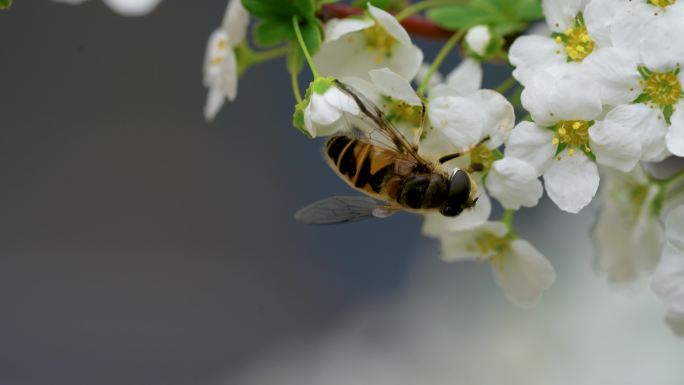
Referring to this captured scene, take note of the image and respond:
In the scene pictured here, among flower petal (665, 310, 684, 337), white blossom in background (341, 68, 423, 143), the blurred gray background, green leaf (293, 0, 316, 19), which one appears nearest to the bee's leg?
white blossom in background (341, 68, 423, 143)

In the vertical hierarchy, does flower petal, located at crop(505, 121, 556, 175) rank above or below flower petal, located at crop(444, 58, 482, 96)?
below

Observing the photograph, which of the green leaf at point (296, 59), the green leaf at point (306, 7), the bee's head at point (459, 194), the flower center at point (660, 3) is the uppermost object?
the green leaf at point (306, 7)

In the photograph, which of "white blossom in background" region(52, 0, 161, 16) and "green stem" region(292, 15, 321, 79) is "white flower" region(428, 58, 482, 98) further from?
"white blossom in background" region(52, 0, 161, 16)

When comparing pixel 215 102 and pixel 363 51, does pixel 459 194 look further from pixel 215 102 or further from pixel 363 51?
pixel 215 102

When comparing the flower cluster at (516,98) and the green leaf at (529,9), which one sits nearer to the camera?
the flower cluster at (516,98)

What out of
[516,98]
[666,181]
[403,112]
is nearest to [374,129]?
[403,112]

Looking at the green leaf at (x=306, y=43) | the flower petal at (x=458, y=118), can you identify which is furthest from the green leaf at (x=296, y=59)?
the flower petal at (x=458, y=118)

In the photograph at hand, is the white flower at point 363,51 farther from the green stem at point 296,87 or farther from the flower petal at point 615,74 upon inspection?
the flower petal at point 615,74

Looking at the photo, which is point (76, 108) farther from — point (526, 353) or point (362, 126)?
point (362, 126)
